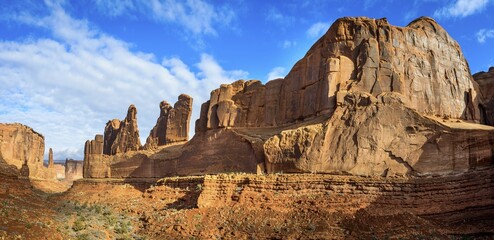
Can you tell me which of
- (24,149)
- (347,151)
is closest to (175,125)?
(24,149)

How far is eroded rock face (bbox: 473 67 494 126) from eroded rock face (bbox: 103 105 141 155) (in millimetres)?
43661

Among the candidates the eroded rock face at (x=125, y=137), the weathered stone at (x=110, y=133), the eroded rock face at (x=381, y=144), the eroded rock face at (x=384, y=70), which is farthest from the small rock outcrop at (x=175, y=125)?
the eroded rock face at (x=381, y=144)

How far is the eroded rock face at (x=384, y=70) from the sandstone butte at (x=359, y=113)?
3.4 inches

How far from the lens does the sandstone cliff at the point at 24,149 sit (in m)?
71.6

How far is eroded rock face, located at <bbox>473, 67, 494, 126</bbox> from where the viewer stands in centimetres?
4175

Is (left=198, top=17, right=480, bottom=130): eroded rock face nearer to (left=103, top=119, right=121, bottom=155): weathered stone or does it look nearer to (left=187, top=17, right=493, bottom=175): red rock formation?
(left=187, top=17, right=493, bottom=175): red rock formation

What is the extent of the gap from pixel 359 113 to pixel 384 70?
4.72 meters

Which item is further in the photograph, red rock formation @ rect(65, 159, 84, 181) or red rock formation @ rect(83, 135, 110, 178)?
red rock formation @ rect(65, 159, 84, 181)

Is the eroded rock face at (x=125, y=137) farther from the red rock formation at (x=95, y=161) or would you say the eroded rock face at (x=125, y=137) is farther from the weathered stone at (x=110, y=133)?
the red rock formation at (x=95, y=161)

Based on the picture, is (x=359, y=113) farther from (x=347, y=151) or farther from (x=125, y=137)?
(x=125, y=137)

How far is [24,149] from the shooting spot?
78125mm

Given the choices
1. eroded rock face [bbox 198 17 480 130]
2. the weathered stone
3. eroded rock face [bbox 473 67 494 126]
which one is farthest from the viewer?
the weathered stone

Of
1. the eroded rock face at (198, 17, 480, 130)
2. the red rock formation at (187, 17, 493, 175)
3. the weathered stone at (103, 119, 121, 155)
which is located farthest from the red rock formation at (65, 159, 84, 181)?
the eroded rock face at (198, 17, 480, 130)

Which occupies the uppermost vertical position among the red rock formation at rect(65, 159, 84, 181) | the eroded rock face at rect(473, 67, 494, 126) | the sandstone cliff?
the eroded rock face at rect(473, 67, 494, 126)
